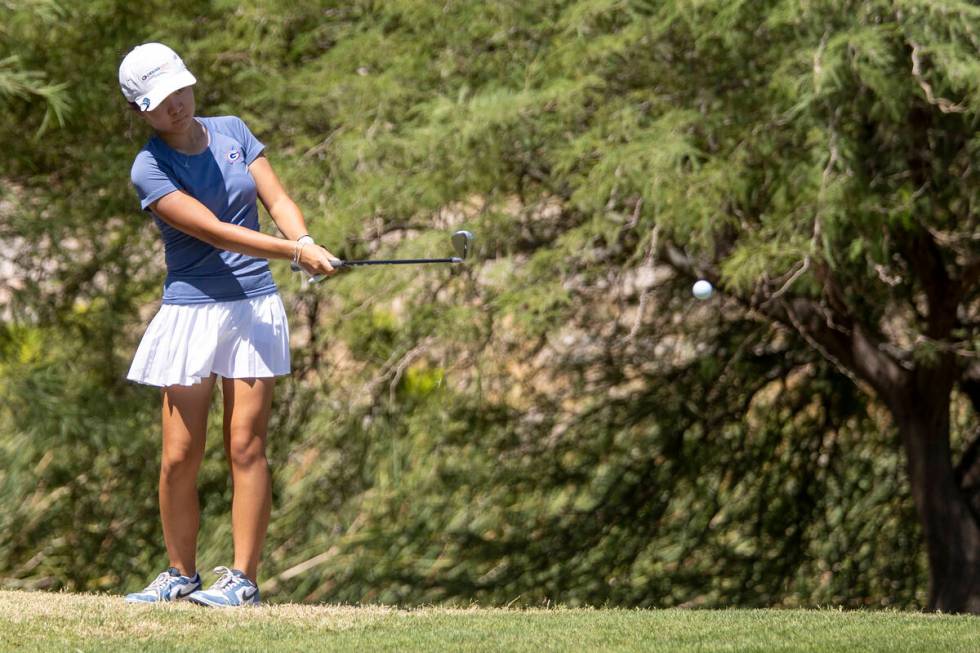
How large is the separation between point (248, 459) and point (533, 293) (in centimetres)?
357

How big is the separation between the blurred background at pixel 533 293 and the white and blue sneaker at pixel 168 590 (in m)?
3.37

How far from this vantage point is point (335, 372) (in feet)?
31.9

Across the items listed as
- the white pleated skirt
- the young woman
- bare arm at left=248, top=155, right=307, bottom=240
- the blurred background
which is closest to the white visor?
Answer: the young woman

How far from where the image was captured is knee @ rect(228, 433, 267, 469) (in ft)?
15.0

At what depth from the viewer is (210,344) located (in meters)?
4.45

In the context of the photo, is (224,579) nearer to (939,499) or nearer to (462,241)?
(462,241)

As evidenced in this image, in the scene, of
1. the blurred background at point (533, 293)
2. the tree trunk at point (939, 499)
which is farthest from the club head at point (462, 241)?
the tree trunk at point (939, 499)

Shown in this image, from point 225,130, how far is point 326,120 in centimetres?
482

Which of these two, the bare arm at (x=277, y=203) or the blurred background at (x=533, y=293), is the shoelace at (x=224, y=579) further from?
the blurred background at (x=533, y=293)

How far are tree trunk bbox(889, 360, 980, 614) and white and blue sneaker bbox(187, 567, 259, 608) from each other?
18.7 feet

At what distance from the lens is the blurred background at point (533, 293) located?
7500mm

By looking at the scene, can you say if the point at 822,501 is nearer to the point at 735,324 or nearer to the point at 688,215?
the point at 735,324

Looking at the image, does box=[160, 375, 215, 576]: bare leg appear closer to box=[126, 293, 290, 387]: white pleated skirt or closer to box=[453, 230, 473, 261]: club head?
box=[126, 293, 290, 387]: white pleated skirt

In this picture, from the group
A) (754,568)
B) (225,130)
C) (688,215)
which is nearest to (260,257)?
(225,130)
